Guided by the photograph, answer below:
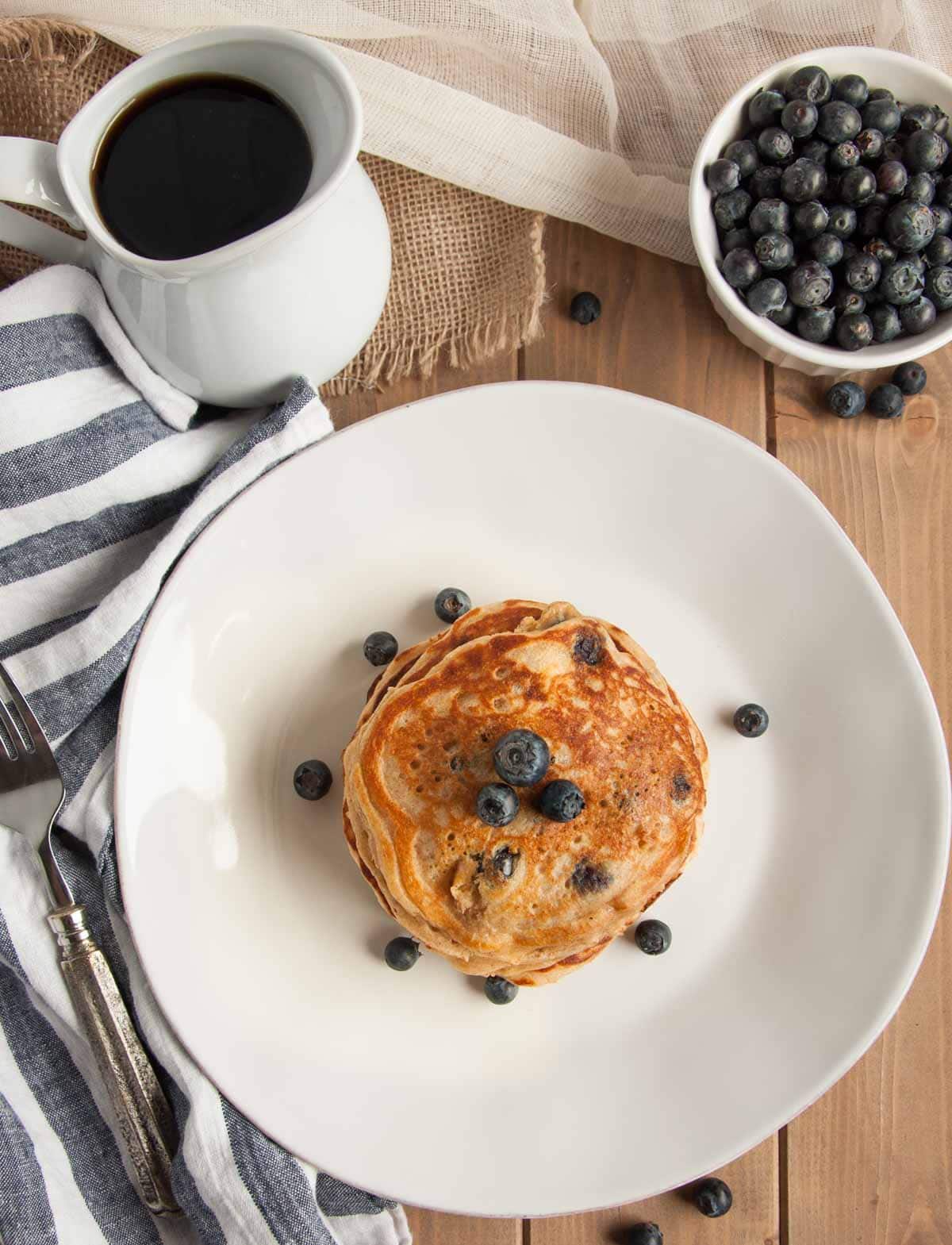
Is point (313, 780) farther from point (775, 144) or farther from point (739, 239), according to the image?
point (775, 144)

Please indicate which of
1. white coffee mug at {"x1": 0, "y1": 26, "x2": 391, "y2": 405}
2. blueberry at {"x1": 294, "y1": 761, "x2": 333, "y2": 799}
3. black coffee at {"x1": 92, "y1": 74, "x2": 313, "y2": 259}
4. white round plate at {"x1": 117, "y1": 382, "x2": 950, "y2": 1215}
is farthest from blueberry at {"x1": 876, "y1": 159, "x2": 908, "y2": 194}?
blueberry at {"x1": 294, "y1": 761, "x2": 333, "y2": 799}

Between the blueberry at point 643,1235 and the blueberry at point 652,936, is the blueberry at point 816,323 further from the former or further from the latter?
the blueberry at point 643,1235

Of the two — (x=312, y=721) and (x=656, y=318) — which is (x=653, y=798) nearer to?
(x=312, y=721)

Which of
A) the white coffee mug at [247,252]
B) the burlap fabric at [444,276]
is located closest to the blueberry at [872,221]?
the burlap fabric at [444,276]

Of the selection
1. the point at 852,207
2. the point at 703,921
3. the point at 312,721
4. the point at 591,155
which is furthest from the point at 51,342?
the point at 703,921

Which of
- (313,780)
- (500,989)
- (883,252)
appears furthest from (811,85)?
(500,989)

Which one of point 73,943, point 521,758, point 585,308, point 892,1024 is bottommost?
point 892,1024
